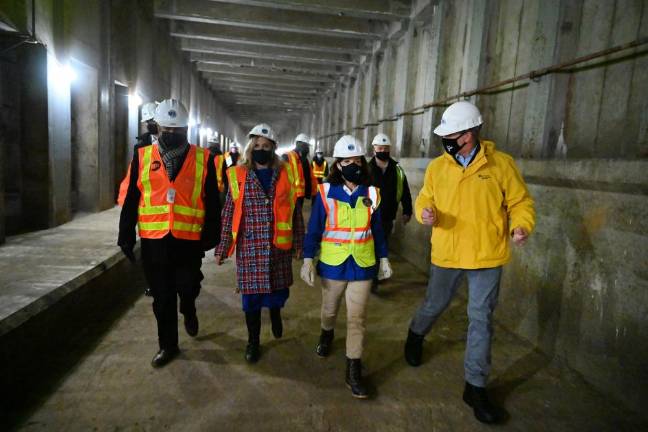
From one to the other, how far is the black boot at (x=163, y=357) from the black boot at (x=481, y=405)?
231cm

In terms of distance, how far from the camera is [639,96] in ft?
11.2

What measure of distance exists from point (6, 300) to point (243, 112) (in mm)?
29646

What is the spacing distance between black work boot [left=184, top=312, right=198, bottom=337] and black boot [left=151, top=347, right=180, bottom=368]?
343 millimetres

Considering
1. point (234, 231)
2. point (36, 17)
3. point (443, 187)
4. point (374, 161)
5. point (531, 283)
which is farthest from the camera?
point (36, 17)

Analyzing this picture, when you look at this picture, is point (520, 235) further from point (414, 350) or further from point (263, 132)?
point (263, 132)

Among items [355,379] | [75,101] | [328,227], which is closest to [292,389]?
[355,379]

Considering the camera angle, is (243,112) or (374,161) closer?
(374,161)

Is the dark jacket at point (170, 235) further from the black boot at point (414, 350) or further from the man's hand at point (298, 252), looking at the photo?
the black boot at point (414, 350)

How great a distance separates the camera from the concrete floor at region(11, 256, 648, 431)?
2.68 meters

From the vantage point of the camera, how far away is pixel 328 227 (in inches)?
125

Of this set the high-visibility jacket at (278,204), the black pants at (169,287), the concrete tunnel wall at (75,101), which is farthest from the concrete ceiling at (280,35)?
the black pants at (169,287)

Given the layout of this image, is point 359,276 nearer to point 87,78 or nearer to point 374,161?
point 374,161

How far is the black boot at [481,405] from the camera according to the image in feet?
9.10

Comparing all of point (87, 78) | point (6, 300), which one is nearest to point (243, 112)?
point (87, 78)
